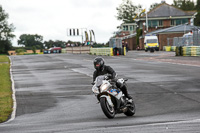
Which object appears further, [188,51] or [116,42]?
[116,42]

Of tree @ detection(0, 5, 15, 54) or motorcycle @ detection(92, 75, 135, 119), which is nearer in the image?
motorcycle @ detection(92, 75, 135, 119)

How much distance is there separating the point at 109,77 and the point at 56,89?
8.96m

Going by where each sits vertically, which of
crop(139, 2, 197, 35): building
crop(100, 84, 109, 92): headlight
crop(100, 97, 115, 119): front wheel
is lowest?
crop(100, 97, 115, 119): front wheel

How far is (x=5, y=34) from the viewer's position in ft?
428

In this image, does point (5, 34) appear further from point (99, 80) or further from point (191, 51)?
point (99, 80)

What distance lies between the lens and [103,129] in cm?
828

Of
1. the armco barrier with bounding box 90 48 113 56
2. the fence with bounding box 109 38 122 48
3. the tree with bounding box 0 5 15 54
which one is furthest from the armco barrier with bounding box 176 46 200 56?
the tree with bounding box 0 5 15 54

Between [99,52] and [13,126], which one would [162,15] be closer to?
[99,52]

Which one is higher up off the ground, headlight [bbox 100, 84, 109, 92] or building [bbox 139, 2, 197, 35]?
building [bbox 139, 2, 197, 35]

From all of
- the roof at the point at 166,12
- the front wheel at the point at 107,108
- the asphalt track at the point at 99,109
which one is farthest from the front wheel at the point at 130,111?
the roof at the point at 166,12

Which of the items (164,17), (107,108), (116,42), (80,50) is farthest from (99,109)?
(164,17)

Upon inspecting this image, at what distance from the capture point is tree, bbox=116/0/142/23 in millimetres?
148125

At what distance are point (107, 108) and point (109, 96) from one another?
0.93ft

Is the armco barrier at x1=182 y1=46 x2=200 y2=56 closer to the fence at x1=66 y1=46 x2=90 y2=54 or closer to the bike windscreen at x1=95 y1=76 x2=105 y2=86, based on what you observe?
the fence at x1=66 y1=46 x2=90 y2=54
